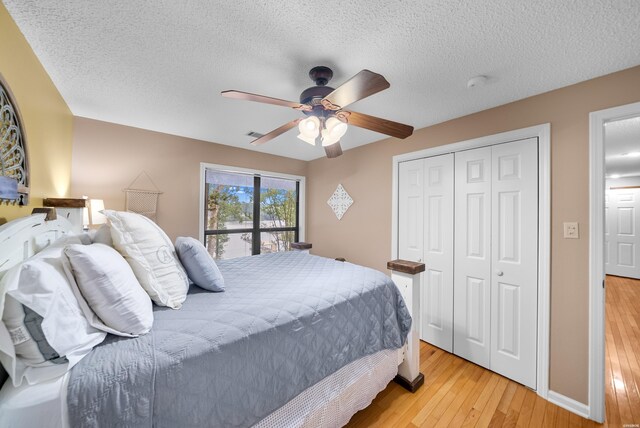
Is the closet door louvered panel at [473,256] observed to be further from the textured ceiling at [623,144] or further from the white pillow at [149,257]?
the white pillow at [149,257]

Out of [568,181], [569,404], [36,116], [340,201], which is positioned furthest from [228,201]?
[569,404]

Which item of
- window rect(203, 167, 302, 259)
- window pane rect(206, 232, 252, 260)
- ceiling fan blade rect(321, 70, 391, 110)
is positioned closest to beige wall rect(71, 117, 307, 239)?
window rect(203, 167, 302, 259)

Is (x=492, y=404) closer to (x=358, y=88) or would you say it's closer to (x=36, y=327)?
(x=358, y=88)

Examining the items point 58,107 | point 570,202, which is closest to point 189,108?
point 58,107

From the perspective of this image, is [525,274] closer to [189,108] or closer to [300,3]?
[300,3]

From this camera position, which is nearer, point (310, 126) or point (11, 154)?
point (11, 154)

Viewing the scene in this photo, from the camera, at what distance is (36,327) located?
2.44 feet

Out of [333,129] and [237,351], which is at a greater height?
[333,129]

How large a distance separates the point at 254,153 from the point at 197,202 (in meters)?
1.07

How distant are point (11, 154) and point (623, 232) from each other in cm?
875

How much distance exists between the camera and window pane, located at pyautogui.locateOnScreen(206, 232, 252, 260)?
11.2 feet

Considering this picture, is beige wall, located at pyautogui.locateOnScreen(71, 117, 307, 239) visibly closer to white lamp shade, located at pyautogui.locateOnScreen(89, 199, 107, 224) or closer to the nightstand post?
white lamp shade, located at pyautogui.locateOnScreen(89, 199, 107, 224)

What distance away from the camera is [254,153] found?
3.58 metres

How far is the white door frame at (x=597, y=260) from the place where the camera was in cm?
159
